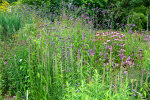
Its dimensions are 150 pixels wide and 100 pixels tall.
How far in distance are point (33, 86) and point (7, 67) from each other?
0.97 meters

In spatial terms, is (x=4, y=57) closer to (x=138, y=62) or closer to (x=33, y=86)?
(x=33, y=86)

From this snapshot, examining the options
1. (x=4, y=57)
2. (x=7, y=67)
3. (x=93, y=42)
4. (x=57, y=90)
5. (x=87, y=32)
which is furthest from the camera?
(x=87, y=32)

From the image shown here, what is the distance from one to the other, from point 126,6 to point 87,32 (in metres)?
9.09

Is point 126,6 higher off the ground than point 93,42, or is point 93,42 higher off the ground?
point 126,6

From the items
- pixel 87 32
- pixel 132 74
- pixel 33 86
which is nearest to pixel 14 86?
pixel 33 86

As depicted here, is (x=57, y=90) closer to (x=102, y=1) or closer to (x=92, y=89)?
(x=92, y=89)

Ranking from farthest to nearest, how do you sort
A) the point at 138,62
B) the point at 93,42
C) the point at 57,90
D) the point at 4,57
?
the point at 93,42 < the point at 138,62 < the point at 4,57 < the point at 57,90

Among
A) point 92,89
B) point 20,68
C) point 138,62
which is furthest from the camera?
point 138,62

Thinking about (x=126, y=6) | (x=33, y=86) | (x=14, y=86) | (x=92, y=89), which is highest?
(x=126, y=6)

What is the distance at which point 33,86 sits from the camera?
2.81 meters

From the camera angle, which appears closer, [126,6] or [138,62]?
[138,62]

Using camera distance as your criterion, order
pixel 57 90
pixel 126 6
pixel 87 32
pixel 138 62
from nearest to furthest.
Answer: pixel 57 90 → pixel 138 62 → pixel 87 32 → pixel 126 6

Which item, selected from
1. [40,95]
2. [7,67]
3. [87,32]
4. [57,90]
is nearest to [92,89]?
[57,90]

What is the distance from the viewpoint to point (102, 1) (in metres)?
14.4
